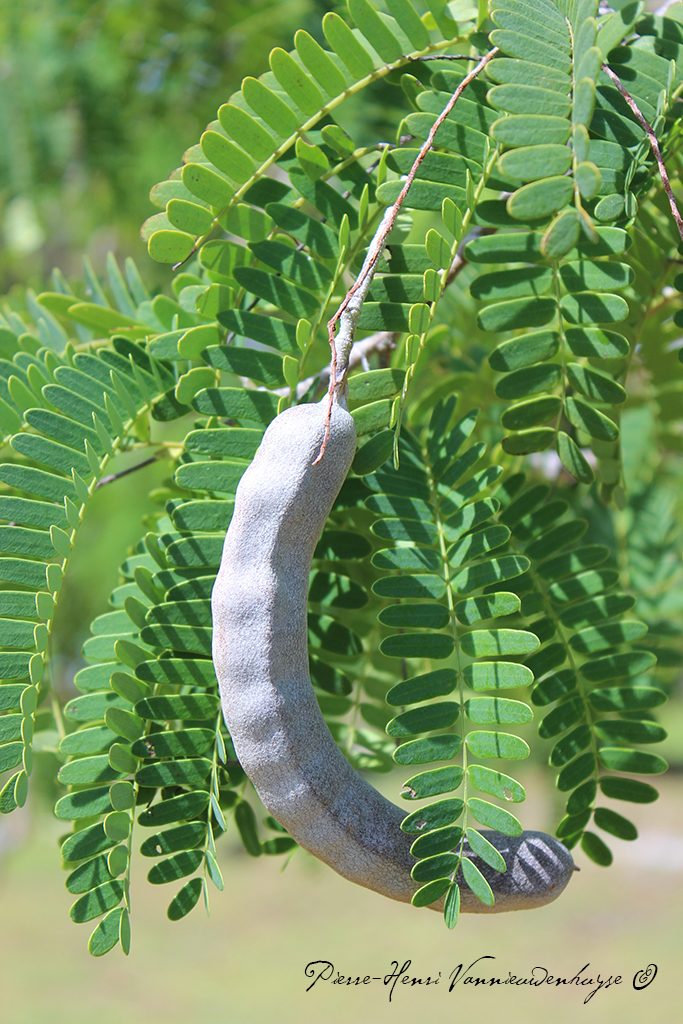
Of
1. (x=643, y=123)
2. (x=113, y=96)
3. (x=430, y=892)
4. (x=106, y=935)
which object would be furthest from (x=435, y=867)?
(x=113, y=96)

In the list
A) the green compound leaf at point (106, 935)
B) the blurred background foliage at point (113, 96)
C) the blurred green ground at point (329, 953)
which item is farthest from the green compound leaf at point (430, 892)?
the blurred green ground at point (329, 953)

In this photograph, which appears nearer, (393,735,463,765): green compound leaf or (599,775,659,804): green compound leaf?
(393,735,463,765): green compound leaf

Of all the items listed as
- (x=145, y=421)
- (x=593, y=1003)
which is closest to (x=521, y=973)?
(x=593, y=1003)

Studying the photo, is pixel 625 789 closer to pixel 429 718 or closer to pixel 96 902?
pixel 429 718

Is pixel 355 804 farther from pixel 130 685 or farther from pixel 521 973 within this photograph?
pixel 521 973

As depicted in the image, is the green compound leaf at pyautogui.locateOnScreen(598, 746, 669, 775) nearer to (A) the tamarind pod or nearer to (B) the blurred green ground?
(A) the tamarind pod

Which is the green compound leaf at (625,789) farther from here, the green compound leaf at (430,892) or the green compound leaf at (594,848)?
the green compound leaf at (430,892)

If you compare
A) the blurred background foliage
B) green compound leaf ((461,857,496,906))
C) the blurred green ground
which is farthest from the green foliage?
the blurred green ground
